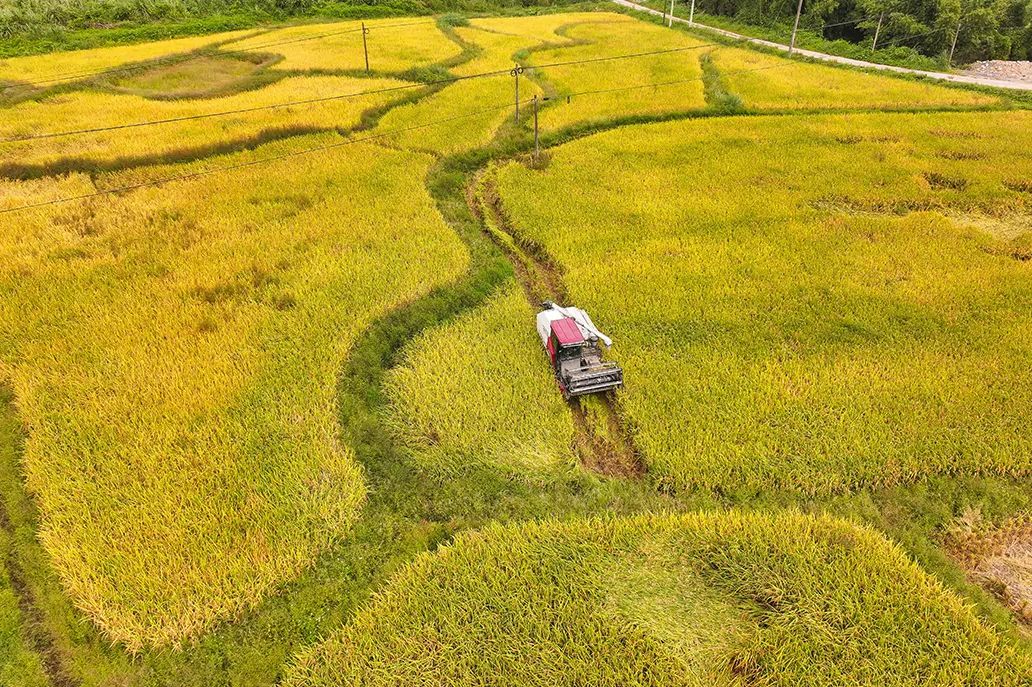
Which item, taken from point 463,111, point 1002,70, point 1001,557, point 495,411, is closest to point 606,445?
point 495,411

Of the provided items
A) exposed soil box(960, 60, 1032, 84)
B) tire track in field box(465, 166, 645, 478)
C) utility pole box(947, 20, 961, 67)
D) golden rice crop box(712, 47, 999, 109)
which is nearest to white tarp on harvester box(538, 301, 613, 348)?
tire track in field box(465, 166, 645, 478)

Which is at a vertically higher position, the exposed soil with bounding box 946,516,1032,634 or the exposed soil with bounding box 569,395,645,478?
the exposed soil with bounding box 569,395,645,478

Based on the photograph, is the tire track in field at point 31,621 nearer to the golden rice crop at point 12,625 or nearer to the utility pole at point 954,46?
the golden rice crop at point 12,625

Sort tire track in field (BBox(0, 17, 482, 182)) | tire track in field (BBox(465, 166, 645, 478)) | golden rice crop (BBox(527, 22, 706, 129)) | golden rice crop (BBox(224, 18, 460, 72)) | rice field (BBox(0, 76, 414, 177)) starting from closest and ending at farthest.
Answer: tire track in field (BBox(465, 166, 645, 478))
tire track in field (BBox(0, 17, 482, 182))
rice field (BBox(0, 76, 414, 177))
golden rice crop (BBox(527, 22, 706, 129))
golden rice crop (BBox(224, 18, 460, 72))

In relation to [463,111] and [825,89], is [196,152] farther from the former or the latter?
[825,89]

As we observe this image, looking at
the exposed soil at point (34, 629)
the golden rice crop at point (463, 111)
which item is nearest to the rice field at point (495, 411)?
the exposed soil at point (34, 629)

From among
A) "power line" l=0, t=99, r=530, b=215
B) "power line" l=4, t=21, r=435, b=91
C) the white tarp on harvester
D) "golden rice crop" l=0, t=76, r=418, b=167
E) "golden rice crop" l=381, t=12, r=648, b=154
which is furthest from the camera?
"power line" l=4, t=21, r=435, b=91

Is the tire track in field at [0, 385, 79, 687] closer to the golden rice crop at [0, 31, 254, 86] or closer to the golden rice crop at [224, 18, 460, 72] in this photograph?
the golden rice crop at [0, 31, 254, 86]
